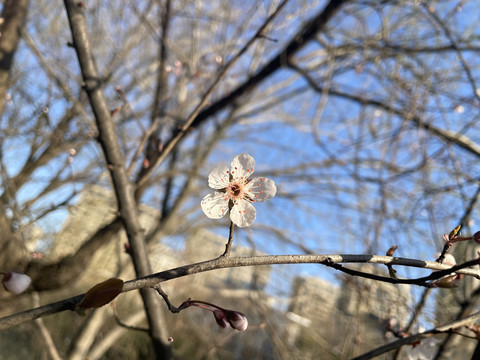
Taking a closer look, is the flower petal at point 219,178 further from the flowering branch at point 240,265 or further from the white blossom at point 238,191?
the flowering branch at point 240,265

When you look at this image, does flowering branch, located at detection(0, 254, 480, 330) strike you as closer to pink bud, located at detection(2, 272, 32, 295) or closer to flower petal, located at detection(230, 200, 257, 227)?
flower petal, located at detection(230, 200, 257, 227)

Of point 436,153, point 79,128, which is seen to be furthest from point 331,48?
point 79,128

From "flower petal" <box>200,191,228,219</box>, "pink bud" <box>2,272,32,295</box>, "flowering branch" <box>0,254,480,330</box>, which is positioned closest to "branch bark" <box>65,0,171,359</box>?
"pink bud" <box>2,272,32,295</box>

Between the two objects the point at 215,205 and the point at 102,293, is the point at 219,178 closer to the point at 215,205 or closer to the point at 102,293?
the point at 215,205

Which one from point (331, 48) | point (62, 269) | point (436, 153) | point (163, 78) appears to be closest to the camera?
point (436, 153)

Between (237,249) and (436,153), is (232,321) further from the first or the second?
(237,249)

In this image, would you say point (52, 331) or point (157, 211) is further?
point (52, 331)

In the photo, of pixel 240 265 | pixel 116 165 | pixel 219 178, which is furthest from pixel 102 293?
pixel 116 165
